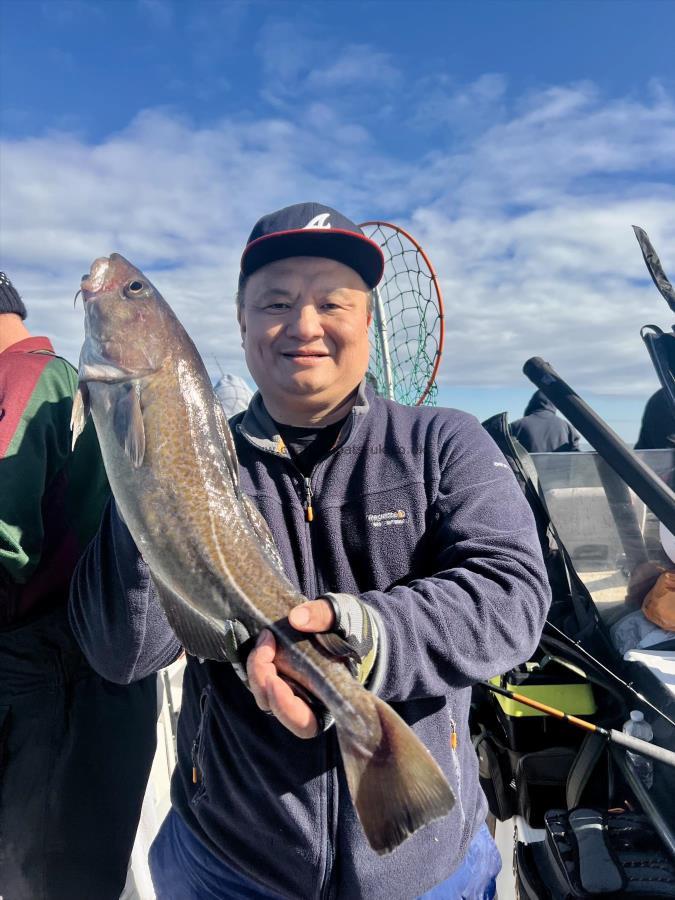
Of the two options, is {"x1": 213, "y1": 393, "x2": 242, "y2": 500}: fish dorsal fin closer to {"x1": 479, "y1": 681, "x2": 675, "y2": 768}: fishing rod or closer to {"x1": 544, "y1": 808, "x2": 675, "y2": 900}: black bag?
{"x1": 479, "y1": 681, "x2": 675, "y2": 768}: fishing rod

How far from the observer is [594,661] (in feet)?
11.1

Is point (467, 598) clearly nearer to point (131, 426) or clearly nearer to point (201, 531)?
point (201, 531)

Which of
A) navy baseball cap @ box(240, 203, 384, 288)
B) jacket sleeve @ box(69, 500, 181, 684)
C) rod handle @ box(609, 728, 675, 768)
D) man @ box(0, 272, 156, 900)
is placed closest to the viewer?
jacket sleeve @ box(69, 500, 181, 684)

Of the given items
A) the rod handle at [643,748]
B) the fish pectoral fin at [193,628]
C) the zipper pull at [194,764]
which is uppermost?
the fish pectoral fin at [193,628]

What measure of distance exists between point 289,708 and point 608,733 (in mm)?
2122

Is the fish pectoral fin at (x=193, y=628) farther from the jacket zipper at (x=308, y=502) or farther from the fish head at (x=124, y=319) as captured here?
the fish head at (x=124, y=319)

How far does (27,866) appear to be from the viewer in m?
2.56

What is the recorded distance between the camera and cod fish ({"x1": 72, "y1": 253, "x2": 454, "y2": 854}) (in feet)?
5.33

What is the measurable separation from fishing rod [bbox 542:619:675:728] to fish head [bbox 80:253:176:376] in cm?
276

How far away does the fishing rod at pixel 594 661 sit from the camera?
3.20 m

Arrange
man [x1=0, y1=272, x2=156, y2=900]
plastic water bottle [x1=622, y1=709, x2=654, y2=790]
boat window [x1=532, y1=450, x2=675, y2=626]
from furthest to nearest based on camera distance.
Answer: boat window [x1=532, y1=450, x2=675, y2=626] < plastic water bottle [x1=622, y1=709, x2=654, y2=790] < man [x1=0, y1=272, x2=156, y2=900]

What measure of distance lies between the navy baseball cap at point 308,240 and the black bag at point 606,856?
2.78 m

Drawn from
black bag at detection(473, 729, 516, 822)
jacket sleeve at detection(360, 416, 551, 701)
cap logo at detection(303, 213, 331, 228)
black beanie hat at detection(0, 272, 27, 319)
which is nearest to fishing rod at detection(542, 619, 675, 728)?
black bag at detection(473, 729, 516, 822)

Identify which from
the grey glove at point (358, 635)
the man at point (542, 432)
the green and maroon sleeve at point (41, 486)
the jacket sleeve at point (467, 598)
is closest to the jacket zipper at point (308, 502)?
the jacket sleeve at point (467, 598)
